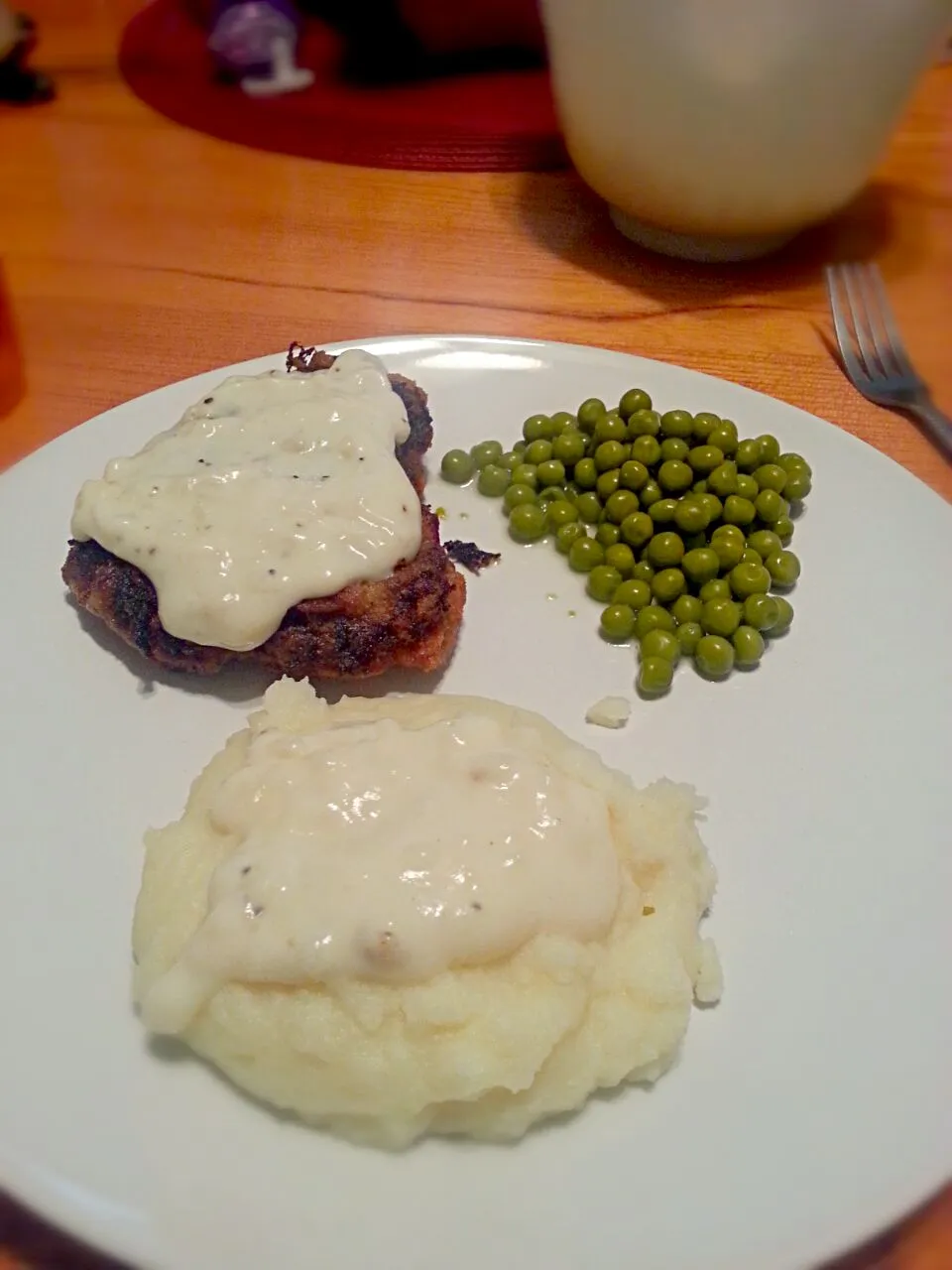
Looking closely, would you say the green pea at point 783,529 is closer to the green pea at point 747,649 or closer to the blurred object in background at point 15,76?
the green pea at point 747,649

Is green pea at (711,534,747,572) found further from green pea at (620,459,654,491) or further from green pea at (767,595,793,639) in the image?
green pea at (620,459,654,491)

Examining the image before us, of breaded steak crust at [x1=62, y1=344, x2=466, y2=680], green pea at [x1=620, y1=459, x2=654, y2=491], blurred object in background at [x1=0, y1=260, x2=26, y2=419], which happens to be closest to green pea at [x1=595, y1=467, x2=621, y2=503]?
green pea at [x1=620, y1=459, x2=654, y2=491]

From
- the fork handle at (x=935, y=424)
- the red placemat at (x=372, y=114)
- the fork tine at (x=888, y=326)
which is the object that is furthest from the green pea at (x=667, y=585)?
the red placemat at (x=372, y=114)

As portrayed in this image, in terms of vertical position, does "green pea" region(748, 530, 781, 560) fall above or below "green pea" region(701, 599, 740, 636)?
above

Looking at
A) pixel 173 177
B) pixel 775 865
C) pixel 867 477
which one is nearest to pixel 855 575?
pixel 867 477

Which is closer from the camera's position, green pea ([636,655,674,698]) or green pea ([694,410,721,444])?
green pea ([636,655,674,698])

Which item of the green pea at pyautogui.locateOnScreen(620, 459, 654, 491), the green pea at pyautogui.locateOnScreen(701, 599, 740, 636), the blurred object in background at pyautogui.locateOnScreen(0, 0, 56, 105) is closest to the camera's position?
the green pea at pyautogui.locateOnScreen(701, 599, 740, 636)

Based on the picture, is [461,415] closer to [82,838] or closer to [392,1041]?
[82,838]
